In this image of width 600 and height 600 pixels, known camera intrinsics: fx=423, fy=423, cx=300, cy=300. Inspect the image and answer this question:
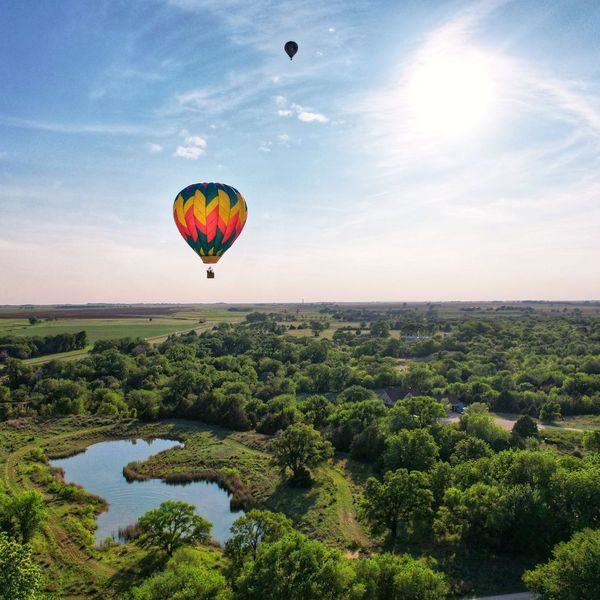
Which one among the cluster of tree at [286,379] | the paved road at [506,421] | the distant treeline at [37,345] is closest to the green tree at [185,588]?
the cluster of tree at [286,379]

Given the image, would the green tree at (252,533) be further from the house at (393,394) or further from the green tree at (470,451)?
the house at (393,394)

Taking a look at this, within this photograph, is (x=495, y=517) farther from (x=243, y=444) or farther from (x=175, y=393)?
(x=175, y=393)

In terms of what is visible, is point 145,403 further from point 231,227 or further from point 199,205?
point 199,205

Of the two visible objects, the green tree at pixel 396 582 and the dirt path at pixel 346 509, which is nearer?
the green tree at pixel 396 582

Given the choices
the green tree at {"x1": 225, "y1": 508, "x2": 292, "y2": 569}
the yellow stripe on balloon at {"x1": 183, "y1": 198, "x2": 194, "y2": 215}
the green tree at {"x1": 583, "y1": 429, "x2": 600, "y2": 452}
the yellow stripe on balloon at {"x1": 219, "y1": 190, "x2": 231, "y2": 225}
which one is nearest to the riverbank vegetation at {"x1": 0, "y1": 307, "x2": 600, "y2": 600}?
the green tree at {"x1": 583, "y1": 429, "x2": 600, "y2": 452}

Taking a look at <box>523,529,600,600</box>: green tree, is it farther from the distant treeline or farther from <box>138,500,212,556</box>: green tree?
the distant treeline

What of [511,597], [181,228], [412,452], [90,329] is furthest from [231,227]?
[90,329]
